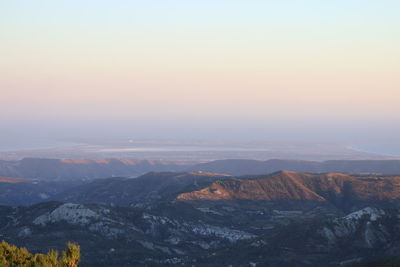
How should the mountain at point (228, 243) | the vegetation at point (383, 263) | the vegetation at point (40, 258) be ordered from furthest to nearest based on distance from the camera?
1. the mountain at point (228, 243)
2. the vegetation at point (383, 263)
3. the vegetation at point (40, 258)

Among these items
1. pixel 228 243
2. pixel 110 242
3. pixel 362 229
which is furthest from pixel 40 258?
pixel 228 243

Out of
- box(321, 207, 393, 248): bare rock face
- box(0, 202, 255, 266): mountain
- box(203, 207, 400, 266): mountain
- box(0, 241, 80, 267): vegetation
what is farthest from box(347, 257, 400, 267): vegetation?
box(0, 241, 80, 267): vegetation

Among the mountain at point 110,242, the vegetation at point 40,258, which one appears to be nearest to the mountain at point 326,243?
the mountain at point 110,242

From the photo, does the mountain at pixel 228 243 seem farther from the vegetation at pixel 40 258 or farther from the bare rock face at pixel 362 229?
the vegetation at pixel 40 258

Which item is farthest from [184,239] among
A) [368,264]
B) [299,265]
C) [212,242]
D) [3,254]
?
[3,254]

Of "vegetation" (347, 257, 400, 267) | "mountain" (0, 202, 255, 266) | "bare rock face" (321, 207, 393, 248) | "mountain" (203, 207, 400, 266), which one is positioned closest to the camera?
"vegetation" (347, 257, 400, 267)

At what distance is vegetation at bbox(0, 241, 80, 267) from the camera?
264 ft

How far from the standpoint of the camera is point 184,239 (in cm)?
19788

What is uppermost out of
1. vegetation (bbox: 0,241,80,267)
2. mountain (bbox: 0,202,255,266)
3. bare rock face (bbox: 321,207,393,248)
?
vegetation (bbox: 0,241,80,267)

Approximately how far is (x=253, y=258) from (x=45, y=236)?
61.1m

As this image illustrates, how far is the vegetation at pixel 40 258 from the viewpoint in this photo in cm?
8038

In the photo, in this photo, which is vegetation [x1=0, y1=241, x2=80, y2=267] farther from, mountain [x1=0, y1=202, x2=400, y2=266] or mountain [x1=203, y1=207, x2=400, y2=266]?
mountain [x1=203, y1=207, x2=400, y2=266]

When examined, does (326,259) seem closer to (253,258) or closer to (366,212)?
(253,258)

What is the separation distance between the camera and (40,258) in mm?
85875
